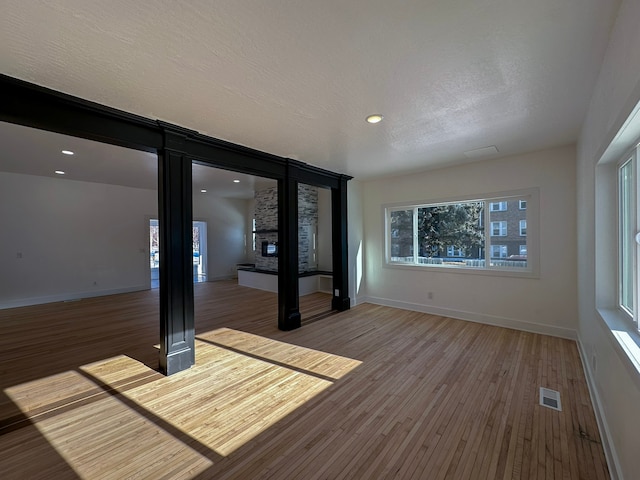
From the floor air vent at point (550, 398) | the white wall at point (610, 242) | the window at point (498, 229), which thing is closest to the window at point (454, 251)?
the window at point (498, 229)

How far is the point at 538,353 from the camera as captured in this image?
123 inches

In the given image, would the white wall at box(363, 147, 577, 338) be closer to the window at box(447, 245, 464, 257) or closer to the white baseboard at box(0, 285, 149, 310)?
the window at box(447, 245, 464, 257)

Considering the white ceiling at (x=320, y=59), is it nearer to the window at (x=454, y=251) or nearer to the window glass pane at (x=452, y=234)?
the window glass pane at (x=452, y=234)

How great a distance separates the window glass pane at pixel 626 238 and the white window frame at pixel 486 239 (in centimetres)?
200

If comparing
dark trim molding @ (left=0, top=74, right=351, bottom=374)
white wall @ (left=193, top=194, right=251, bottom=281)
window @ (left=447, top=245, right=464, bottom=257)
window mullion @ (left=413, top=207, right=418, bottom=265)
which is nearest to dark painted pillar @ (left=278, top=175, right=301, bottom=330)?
dark trim molding @ (left=0, top=74, right=351, bottom=374)

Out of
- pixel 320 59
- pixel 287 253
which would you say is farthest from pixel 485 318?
pixel 320 59

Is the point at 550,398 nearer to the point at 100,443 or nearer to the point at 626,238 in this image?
the point at 626,238

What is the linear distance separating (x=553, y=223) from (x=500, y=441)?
3081 millimetres

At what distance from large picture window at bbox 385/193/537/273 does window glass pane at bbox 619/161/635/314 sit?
2044 millimetres

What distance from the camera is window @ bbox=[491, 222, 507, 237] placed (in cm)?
413

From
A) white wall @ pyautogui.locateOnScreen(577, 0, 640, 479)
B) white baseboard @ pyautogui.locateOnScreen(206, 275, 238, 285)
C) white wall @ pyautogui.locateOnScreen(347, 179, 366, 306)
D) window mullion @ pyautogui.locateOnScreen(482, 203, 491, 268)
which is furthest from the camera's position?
white baseboard @ pyautogui.locateOnScreen(206, 275, 238, 285)

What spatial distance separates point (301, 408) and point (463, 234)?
148 inches

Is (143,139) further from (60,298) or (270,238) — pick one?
(60,298)

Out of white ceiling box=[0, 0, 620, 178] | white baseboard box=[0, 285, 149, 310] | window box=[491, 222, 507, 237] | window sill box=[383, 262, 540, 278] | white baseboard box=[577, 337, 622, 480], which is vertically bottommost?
white baseboard box=[577, 337, 622, 480]
